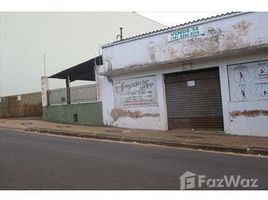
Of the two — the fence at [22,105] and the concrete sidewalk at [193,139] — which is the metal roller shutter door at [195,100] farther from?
the fence at [22,105]

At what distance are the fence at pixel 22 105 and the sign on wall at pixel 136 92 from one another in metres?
9.53

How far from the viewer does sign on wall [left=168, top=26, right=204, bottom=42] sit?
57.1 feet

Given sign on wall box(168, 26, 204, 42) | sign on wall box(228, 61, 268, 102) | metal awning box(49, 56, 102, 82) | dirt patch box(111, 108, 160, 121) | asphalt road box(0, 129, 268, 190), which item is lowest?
asphalt road box(0, 129, 268, 190)

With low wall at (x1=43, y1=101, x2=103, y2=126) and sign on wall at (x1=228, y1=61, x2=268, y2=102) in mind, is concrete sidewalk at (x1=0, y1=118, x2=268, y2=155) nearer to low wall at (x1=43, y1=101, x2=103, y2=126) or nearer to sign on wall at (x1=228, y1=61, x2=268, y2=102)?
sign on wall at (x1=228, y1=61, x2=268, y2=102)

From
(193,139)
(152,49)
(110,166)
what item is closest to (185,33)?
(152,49)

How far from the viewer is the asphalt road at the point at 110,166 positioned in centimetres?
803

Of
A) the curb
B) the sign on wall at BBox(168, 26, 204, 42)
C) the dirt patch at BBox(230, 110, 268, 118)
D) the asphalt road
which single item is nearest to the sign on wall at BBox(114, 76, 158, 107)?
the sign on wall at BBox(168, 26, 204, 42)

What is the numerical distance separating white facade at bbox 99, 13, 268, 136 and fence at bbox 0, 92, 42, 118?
8712 mm

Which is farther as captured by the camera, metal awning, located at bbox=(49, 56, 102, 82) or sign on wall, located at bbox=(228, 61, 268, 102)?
metal awning, located at bbox=(49, 56, 102, 82)

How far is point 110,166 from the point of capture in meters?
9.70

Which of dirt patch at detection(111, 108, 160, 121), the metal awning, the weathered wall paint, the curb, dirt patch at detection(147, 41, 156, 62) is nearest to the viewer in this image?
the curb

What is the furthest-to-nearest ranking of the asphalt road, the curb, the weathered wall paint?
the weathered wall paint → the curb → the asphalt road

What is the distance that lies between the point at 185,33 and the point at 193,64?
1.31 m

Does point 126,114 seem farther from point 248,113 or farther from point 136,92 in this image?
point 248,113
